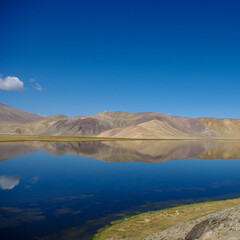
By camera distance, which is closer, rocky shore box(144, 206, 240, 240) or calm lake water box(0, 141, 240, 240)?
rocky shore box(144, 206, 240, 240)

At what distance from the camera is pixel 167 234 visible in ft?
38.0

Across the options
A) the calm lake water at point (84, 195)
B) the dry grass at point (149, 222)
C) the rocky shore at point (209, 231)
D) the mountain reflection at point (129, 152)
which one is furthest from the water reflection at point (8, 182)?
the mountain reflection at point (129, 152)

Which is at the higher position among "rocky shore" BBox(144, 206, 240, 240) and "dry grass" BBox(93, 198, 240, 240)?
"rocky shore" BBox(144, 206, 240, 240)

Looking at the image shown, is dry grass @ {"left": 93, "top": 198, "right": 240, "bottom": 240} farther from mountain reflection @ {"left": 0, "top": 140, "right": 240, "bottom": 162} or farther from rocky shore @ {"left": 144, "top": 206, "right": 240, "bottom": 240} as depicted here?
mountain reflection @ {"left": 0, "top": 140, "right": 240, "bottom": 162}

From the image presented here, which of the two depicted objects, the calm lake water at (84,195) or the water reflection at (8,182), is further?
the water reflection at (8,182)

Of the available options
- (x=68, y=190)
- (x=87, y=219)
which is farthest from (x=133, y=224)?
(x=68, y=190)

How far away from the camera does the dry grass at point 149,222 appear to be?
492 inches

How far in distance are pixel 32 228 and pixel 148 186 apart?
1405 centimetres

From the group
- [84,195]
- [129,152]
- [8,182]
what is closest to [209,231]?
[84,195]

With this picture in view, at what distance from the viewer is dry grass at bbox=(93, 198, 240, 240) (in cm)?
1248

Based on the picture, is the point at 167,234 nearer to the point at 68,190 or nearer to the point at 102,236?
the point at 102,236

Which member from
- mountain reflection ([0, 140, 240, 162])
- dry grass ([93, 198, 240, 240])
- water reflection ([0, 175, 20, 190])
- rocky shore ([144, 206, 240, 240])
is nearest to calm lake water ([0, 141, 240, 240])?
water reflection ([0, 175, 20, 190])

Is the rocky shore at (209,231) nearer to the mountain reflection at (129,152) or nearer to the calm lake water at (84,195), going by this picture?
the calm lake water at (84,195)

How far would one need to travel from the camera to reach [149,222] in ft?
46.2
